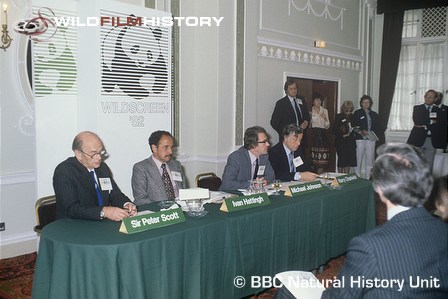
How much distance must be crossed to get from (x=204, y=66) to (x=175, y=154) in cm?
121

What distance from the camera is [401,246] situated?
140 centimetres

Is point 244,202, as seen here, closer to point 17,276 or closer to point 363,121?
point 17,276

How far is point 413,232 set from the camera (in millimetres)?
1437

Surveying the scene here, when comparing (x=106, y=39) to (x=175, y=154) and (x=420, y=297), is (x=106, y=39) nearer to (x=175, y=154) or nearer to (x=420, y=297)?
(x=175, y=154)

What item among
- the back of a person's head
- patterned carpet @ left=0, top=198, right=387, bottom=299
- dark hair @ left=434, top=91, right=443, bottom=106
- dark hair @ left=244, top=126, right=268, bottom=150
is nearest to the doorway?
dark hair @ left=434, top=91, right=443, bottom=106

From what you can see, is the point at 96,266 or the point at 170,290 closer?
the point at 96,266

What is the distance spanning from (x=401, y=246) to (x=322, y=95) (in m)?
6.50

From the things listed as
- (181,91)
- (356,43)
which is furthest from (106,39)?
(356,43)

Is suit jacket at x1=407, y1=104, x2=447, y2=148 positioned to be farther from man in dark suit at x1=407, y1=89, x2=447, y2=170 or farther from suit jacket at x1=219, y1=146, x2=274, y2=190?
suit jacket at x1=219, y1=146, x2=274, y2=190

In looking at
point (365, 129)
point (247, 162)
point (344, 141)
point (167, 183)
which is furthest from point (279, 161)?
point (365, 129)

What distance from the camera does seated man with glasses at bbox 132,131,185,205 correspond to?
3.28m

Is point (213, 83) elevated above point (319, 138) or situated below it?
above

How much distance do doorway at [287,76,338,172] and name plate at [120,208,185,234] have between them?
175 inches

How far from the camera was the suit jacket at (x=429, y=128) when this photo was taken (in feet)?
24.5
